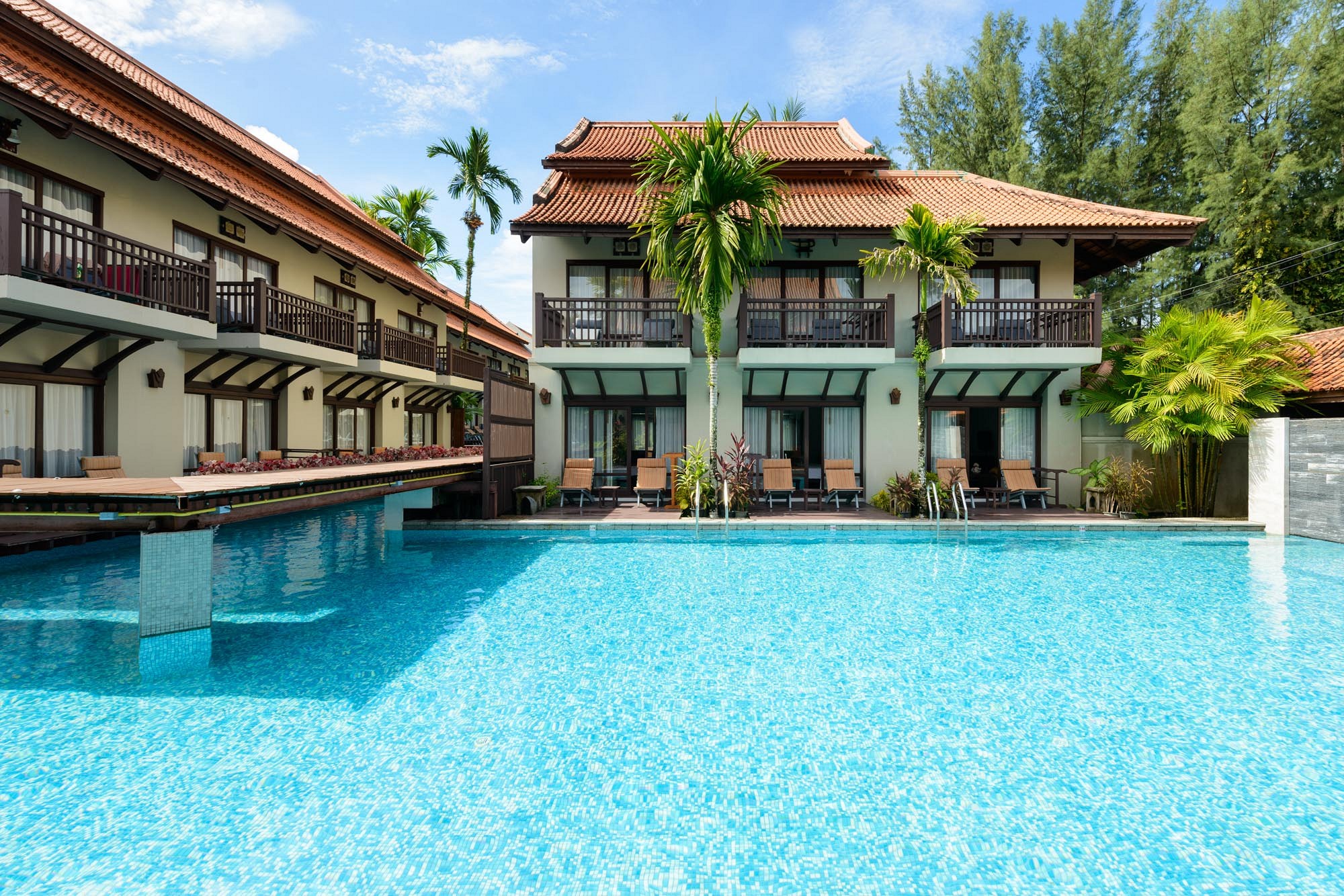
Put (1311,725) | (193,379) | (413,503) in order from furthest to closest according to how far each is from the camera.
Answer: (193,379)
(413,503)
(1311,725)

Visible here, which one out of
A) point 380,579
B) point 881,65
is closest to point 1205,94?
point 881,65

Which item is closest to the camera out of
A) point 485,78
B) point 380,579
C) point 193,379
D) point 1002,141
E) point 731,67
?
point 380,579

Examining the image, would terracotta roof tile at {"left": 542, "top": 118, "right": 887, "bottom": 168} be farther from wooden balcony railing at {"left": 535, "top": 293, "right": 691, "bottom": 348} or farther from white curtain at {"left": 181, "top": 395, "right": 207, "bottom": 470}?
white curtain at {"left": 181, "top": 395, "right": 207, "bottom": 470}

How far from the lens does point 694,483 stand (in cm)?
1248

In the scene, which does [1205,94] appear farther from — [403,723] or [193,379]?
[193,379]

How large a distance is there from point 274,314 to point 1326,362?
2251cm

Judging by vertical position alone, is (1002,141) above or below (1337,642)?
above

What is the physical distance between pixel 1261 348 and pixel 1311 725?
36.8ft

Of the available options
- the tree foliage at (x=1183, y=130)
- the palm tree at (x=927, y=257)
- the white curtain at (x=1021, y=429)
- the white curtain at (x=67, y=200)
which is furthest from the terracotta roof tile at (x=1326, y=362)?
the white curtain at (x=67, y=200)

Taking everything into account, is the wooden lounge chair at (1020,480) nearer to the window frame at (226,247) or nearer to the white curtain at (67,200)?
the window frame at (226,247)

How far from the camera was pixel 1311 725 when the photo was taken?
407 cm

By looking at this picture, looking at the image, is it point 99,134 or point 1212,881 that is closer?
point 1212,881

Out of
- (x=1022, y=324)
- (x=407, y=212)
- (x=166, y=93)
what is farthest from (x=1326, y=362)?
(x=407, y=212)

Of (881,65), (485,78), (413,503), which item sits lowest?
(413,503)
